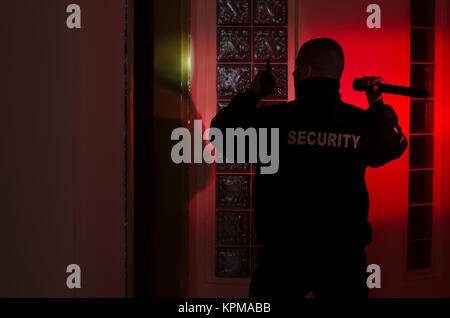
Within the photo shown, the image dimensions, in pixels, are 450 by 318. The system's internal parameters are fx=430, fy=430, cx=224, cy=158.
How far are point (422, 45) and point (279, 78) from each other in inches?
28.2

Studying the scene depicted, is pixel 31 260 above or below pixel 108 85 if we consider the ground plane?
below

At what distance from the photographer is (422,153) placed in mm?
2080

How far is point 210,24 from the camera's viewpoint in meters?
1.95

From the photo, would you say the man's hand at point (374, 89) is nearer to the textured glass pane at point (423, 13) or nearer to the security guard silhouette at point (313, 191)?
the security guard silhouette at point (313, 191)

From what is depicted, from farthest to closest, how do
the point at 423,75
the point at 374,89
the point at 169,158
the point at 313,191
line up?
the point at 423,75 < the point at 169,158 < the point at 374,89 < the point at 313,191

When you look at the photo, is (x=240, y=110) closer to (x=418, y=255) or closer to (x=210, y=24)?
(x=210, y=24)

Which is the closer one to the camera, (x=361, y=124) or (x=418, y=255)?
(x=361, y=124)

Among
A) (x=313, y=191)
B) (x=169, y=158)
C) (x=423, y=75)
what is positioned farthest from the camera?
(x=423, y=75)

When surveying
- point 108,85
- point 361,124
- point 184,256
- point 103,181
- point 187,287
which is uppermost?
point 108,85

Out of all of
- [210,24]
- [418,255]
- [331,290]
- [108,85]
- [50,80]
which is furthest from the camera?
[418,255]

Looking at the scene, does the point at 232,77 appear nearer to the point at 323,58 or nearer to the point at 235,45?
the point at 235,45

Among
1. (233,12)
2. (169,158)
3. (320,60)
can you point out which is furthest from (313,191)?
(233,12)

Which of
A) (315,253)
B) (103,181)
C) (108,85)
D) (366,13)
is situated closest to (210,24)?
(108,85)

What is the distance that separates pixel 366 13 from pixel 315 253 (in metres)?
1.18
